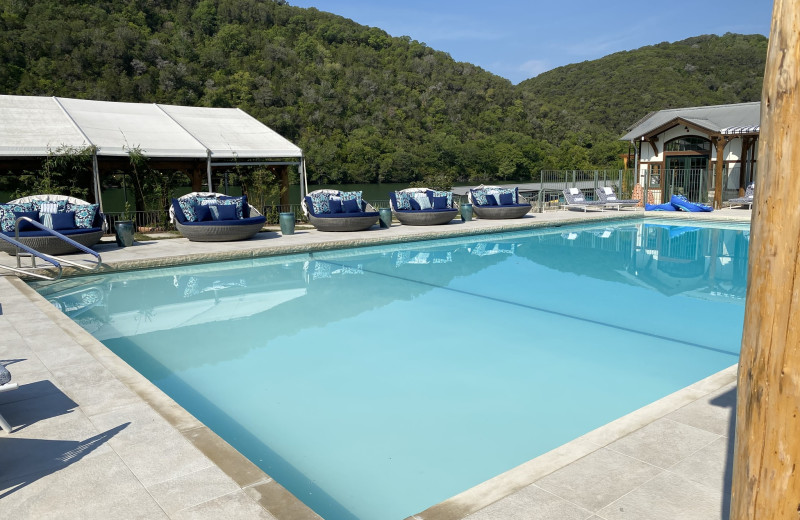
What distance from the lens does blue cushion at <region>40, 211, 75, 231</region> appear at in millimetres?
9734

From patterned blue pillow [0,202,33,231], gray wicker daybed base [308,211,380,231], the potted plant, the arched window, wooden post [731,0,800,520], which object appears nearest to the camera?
wooden post [731,0,800,520]

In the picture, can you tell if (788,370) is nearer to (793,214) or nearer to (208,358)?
(793,214)

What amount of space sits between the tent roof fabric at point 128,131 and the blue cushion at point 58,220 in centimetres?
178

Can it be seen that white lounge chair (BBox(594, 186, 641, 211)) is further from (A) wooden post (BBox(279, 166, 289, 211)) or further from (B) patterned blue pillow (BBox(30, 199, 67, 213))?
(B) patterned blue pillow (BBox(30, 199, 67, 213))

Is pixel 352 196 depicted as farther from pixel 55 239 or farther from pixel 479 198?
pixel 55 239

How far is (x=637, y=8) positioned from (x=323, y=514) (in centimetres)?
2191

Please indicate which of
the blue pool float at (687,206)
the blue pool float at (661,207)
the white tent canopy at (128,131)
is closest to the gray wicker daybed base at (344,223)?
the white tent canopy at (128,131)

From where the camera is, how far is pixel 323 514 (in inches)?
118

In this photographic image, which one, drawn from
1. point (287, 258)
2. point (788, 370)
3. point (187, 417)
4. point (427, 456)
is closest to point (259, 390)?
point (187, 417)

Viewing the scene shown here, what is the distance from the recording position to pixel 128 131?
12875 mm

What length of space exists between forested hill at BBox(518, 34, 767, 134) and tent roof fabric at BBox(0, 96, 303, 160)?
2675cm

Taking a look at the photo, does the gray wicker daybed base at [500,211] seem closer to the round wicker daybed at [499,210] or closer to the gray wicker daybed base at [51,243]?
the round wicker daybed at [499,210]

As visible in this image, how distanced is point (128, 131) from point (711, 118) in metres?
20.5

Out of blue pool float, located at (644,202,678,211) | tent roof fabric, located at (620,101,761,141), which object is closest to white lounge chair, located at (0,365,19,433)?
blue pool float, located at (644,202,678,211)
